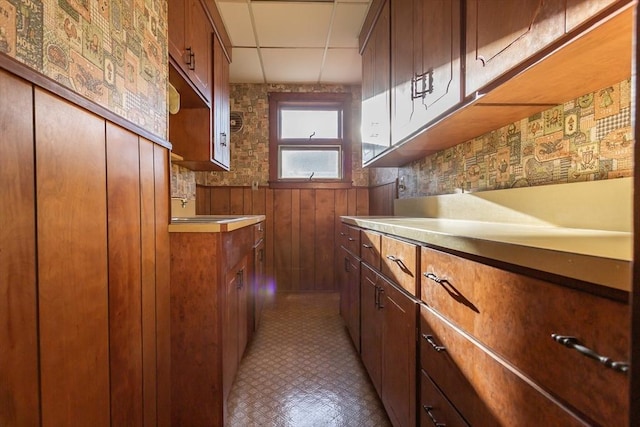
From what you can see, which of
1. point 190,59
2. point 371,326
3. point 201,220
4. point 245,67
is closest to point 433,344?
point 371,326

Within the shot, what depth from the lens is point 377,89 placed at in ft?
7.38

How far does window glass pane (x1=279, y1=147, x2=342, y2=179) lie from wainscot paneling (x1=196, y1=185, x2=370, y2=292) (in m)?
0.20

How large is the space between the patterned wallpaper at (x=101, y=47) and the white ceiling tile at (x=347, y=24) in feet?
4.64

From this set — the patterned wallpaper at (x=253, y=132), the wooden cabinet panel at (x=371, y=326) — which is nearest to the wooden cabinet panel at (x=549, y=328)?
the wooden cabinet panel at (x=371, y=326)

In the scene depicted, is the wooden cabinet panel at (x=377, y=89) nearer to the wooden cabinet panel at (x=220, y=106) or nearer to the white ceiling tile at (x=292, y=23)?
the white ceiling tile at (x=292, y=23)

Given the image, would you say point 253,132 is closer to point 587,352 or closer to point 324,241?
point 324,241

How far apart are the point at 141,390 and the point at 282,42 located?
2669 mm

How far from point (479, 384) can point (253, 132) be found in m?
3.38

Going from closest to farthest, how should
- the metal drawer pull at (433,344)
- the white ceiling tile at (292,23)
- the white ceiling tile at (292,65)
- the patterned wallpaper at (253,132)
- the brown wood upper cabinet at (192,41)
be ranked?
the metal drawer pull at (433,344), the brown wood upper cabinet at (192,41), the white ceiling tile at (292,23), the white ceiling tile at (292,65), the patterned wallpaper at (253,132)

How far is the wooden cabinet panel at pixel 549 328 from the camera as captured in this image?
1.39 ft

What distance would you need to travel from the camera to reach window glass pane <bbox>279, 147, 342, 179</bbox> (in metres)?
3.69

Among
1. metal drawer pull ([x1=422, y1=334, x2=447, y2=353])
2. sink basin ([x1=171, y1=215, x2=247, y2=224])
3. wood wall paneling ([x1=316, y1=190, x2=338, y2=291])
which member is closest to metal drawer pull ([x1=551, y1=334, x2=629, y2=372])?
metal drawer pull ([x1=422, y1=334, x2=447, y2=353])

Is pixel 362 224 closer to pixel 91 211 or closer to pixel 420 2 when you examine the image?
pixel 420 2

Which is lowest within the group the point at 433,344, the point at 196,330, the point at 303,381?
the point at 303,381
